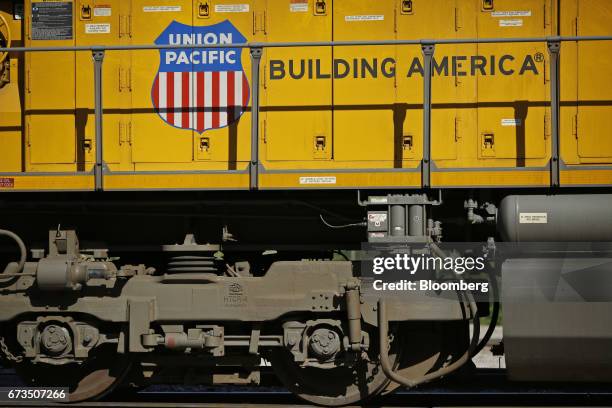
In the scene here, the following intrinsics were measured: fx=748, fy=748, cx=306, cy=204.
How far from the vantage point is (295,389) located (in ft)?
22.9

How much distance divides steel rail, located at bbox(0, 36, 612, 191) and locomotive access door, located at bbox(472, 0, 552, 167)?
27cm

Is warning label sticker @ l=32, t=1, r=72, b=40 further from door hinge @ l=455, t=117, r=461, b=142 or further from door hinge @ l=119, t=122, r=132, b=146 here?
door hinge @ l=455, t=117, r=461, b=142

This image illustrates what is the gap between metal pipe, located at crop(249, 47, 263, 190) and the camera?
6.52m

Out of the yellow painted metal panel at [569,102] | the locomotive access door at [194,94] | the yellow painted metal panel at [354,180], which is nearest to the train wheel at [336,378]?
the yellow painted metal panel at [354,180]

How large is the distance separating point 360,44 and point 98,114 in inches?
94.5

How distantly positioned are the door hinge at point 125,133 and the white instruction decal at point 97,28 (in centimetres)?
96

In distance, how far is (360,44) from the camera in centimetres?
655

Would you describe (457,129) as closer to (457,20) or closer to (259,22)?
(457,20)

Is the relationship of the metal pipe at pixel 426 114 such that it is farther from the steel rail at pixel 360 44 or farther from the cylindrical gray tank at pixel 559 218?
the cylindrical gray tank at pixel 559 218

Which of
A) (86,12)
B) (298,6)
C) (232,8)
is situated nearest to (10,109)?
(86,12)

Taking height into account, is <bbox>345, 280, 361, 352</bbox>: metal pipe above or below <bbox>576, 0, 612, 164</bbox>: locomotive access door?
below

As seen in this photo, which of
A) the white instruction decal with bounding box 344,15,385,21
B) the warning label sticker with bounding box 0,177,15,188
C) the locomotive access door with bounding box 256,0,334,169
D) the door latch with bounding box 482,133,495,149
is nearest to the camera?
the warning label sticker with bounding box 0,177,15,188

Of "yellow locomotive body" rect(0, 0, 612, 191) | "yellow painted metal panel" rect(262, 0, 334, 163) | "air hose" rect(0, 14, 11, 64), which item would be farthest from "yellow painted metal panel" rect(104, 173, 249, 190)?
"air hose" rect(0, 14, 11, 64)

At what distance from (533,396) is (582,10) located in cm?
376
